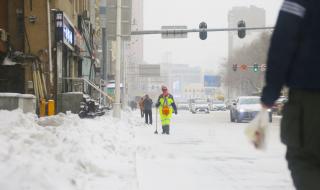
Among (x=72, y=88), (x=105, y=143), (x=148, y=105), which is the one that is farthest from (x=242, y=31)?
(x=105, y=143)

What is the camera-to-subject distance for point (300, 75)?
2926 millimetres

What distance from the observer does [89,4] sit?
42406 millimetres

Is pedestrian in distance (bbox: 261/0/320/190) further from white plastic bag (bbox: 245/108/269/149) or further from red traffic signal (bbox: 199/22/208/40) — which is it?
red traffic signal (bbox: 199/22/208/40)

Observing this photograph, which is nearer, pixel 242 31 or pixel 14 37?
pixel 14 37

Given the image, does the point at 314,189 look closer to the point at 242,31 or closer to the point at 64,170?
the point at 64,170

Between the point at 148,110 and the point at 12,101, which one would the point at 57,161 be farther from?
the point at 148,110

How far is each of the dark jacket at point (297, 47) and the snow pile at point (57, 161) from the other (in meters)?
3.07

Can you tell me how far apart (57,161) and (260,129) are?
4481 mm

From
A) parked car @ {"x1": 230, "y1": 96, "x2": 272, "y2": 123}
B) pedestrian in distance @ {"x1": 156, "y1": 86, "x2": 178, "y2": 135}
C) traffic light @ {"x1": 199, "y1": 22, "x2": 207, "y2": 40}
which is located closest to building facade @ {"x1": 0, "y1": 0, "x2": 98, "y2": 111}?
pedestrian in distance @ {"x1": 156, "y1": 86, "x2": 178, "y2": 135}

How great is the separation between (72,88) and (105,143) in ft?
58.1

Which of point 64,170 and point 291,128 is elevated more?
point 291,128

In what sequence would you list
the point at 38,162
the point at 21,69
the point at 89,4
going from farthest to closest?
the point at 89,4 → the point at 21,69 → the point at 38,162

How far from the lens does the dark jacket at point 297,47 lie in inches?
114

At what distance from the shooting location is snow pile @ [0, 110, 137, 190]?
5602 mm
